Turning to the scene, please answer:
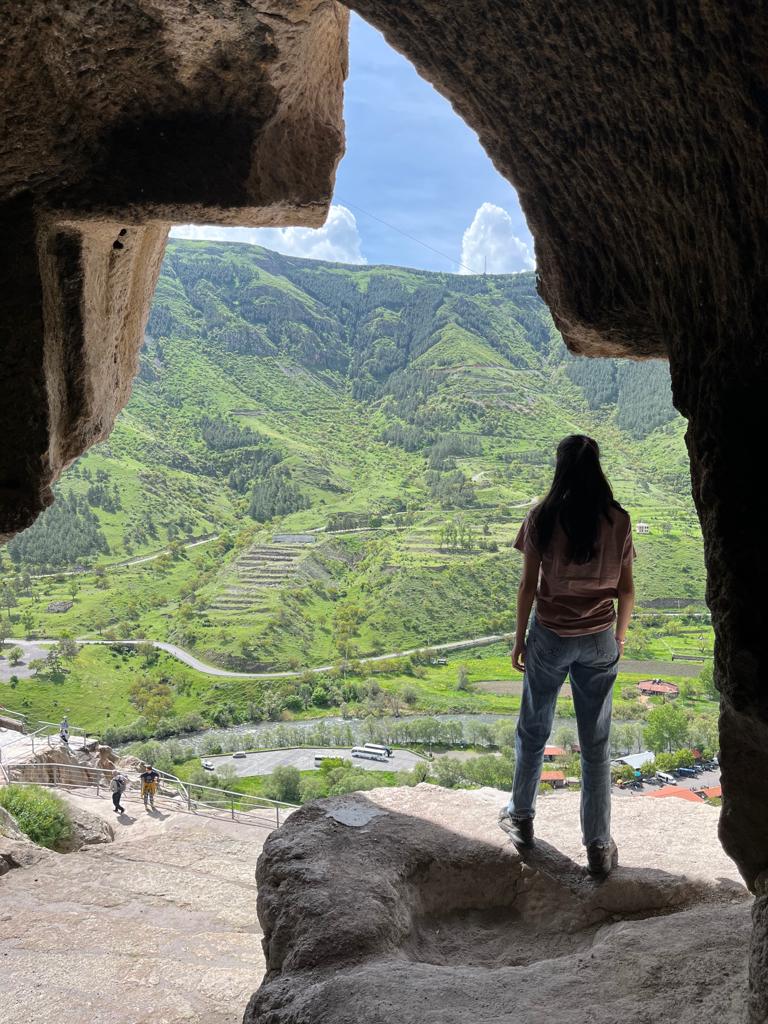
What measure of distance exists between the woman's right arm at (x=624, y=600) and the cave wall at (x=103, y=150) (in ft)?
7.82

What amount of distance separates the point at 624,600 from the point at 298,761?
28.8 meters

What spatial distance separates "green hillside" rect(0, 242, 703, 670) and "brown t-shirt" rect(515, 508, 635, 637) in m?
34.6

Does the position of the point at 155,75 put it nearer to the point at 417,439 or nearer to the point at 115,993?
the point at 115,993

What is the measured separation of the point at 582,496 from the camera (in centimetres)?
309

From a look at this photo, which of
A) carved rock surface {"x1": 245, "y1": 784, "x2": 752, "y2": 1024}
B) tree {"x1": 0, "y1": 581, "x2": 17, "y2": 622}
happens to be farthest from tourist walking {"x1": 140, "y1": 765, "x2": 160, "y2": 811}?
tree {"x1": 0, "y1": 581, "x2": 17, "y2": 622}

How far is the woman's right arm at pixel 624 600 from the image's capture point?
320 cm

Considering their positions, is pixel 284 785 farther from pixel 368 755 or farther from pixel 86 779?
pixel 86 779

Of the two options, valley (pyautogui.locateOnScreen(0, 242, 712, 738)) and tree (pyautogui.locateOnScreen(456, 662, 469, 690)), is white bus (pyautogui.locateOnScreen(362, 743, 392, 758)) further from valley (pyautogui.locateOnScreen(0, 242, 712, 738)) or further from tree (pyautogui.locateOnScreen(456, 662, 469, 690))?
tree (pyautogui.locateOnScreen(456, 662, 469, 690))

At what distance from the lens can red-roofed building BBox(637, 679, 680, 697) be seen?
26.7 meters

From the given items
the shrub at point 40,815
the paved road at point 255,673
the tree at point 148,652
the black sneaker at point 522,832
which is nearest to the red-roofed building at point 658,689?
the paved road at point 255,673

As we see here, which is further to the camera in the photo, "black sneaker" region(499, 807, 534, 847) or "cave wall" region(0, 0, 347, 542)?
"black sneaker" region(499, 807, 534, 847)

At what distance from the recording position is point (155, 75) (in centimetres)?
308

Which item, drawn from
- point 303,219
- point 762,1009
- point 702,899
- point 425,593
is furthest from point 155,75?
point 425,593

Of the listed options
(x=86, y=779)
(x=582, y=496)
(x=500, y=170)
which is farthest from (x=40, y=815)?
(x=500, y=170)
